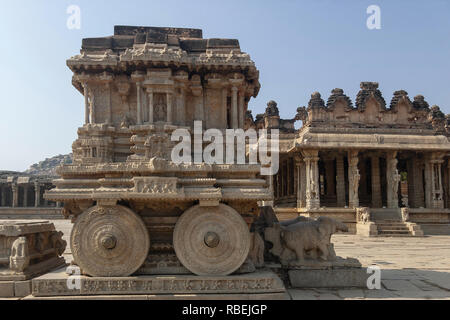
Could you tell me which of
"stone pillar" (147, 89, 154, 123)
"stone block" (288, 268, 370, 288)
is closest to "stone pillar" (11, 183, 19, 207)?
"stone pillar" (147, 89, 154, 123)

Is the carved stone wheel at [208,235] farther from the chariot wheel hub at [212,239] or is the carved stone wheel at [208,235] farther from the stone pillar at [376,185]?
the stone pillar at [376,185]

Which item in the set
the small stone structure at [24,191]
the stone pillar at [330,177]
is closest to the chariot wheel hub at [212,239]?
the stone pillar at [330,177]

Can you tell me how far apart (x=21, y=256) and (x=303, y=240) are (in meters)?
5.01

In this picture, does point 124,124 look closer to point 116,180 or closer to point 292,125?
point 116,180

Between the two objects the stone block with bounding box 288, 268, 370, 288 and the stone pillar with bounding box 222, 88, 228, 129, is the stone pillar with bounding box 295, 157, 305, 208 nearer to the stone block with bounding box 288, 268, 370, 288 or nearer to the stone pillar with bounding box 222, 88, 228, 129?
the stone pillar with bounding box 222, 88, 228, 129

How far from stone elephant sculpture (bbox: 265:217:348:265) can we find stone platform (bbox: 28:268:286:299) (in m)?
1.33

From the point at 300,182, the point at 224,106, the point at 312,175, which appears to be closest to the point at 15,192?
the point at 300,182

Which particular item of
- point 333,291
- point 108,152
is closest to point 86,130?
point 108,152

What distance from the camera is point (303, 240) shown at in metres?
7.11

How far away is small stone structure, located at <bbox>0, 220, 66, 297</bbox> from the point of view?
615 centimetres

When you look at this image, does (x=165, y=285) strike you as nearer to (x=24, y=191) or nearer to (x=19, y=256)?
(x=19, y=256)

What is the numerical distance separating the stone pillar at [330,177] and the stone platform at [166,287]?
2426cm

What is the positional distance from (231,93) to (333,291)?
541cm
